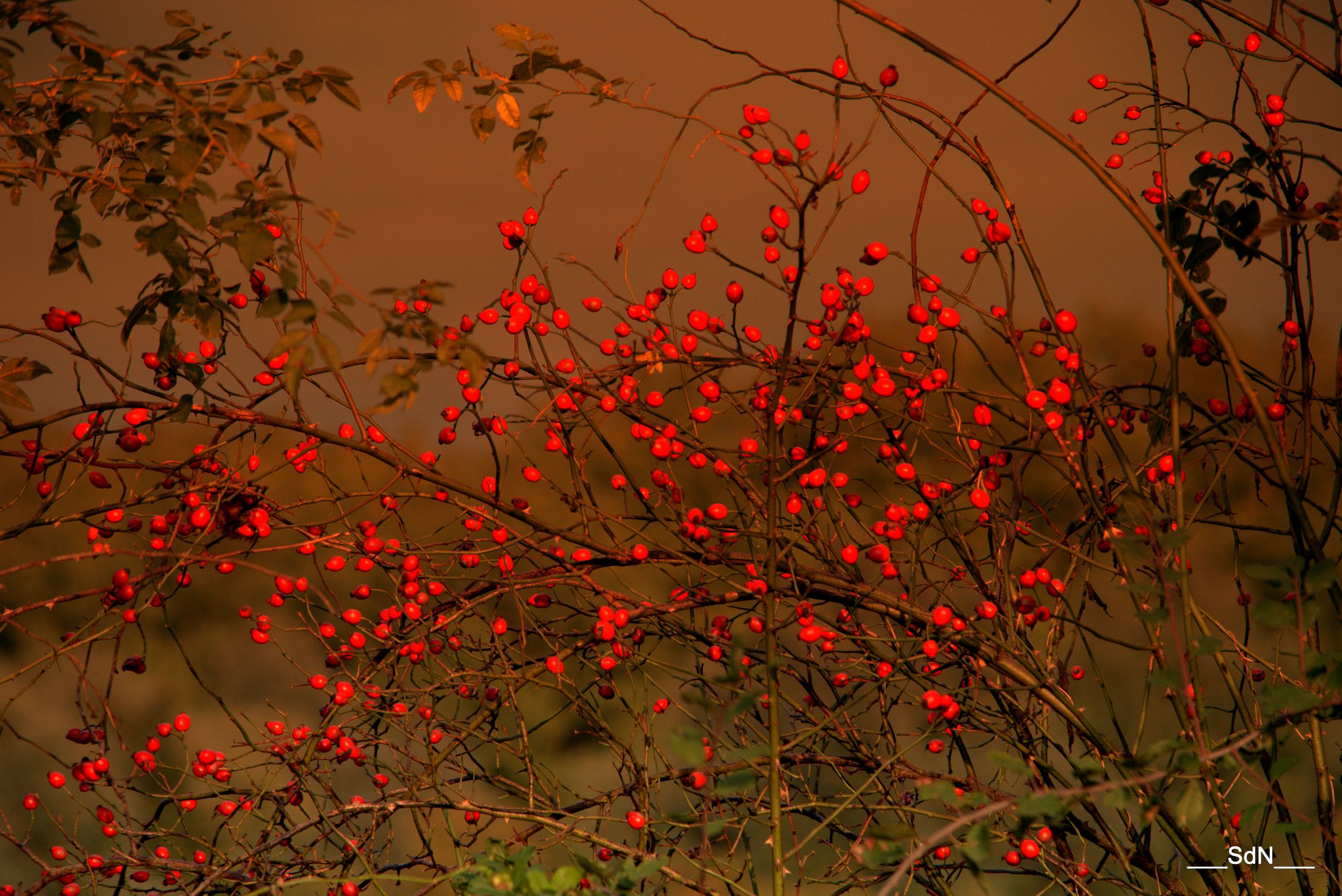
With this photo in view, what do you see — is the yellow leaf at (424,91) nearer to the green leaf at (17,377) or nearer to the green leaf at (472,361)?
the green leaf at (472,361)

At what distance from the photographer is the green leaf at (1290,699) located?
904mm

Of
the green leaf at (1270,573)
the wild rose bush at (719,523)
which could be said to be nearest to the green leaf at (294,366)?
the wild rose bush at (719,523)

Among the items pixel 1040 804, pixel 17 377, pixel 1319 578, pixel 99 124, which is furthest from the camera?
pixel 17 377

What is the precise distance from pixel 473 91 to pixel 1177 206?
→ 3.04ft

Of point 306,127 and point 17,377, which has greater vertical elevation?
point 306,127

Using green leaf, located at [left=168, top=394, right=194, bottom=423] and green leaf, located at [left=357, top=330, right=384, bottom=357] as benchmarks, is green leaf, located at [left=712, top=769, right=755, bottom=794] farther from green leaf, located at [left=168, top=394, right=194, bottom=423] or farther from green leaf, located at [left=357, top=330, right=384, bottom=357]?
green leaf, located at [left=168, top=394, right=194, bottom=423]

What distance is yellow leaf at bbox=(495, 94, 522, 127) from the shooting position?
3.94 ft

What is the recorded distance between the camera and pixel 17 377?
1.26 meters

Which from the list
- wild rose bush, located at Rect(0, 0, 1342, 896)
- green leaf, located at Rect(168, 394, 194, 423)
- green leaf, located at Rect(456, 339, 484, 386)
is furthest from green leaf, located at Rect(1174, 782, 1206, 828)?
green leaf, located at Rect(168, 394, 194, 423)

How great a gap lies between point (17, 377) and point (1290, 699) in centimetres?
150

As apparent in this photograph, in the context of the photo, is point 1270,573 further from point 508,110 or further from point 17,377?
point 17,377

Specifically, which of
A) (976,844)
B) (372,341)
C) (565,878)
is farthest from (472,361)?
(976,844)

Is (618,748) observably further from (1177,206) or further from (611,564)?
(1177,206)

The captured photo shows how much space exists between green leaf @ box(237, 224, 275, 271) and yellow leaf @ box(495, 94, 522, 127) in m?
0.36
